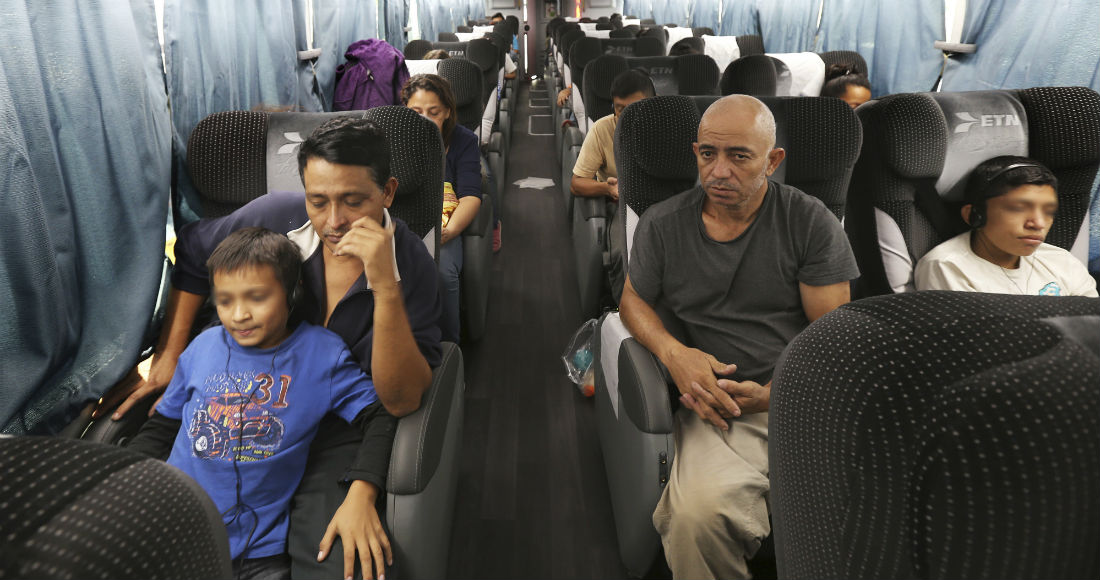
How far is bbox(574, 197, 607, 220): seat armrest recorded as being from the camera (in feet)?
8.83

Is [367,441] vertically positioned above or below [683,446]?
above

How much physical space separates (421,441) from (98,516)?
801 mm

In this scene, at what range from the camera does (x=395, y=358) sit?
1092mm

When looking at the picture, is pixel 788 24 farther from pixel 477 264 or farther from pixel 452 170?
pixel 477 264

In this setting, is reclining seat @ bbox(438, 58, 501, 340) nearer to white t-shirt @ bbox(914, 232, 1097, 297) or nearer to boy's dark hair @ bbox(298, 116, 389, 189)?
boy's dark hair @ bbox(298, 116, 389, 189)

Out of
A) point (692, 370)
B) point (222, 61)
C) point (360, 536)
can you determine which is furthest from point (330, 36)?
point (360, 536)

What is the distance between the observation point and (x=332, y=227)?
1130mm

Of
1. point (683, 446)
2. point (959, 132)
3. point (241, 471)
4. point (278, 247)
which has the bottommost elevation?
point (683, 446)

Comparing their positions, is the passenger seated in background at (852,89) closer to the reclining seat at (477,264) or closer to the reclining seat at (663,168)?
the reclining seat at (663,168)

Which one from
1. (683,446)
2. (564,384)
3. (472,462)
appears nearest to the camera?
(683,446)

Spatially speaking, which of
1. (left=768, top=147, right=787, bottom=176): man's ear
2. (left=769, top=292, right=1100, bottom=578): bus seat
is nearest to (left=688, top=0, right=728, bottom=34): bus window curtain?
(left=768, top=147, right=787, bottom=176): man's ear

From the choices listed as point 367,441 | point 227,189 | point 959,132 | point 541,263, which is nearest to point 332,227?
point 367,441

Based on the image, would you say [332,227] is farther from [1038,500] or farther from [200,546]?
[1038,500]

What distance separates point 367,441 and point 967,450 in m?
1.00
